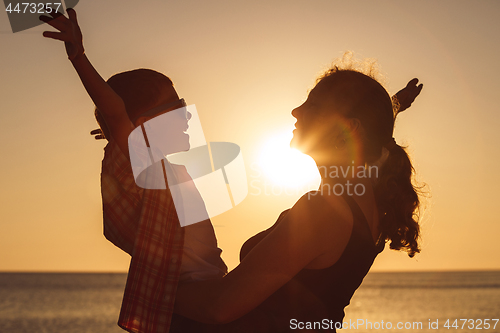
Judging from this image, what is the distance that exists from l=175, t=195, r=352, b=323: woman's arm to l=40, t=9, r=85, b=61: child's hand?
1059 mm

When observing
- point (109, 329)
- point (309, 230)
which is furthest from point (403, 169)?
point (109, 329)

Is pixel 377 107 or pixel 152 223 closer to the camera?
pixel 152 223

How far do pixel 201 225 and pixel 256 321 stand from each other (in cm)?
62

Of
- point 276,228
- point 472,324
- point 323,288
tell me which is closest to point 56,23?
point 276,228

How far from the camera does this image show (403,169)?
227cm

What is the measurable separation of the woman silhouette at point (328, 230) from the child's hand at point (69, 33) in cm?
106

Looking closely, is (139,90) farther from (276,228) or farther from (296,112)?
(276,228)

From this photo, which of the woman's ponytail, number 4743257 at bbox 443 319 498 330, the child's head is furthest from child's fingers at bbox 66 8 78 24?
number 4743257 at bbox 443 319 498 330

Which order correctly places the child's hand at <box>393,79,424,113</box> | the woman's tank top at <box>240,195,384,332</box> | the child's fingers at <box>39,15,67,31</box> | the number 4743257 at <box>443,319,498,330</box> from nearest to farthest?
the child's fingers at <box>39,15,67,31</box>
the woman's tank top at <box>240,195,384,332</box>
the child's hand at <box>393,79,424,113</box>
the number 4743257 at <box>443,319,498,330</box>

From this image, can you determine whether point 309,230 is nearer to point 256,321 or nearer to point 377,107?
point 256,321

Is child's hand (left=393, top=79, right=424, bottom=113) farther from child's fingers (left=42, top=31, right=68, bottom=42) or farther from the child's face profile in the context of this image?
child's fingers (left=42, top=31, right=68, bottom=42)

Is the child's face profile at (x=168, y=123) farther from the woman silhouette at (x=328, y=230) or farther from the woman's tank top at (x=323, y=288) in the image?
the woman's tank top at (x=323, y=288)

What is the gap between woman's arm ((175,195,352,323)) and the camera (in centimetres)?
142

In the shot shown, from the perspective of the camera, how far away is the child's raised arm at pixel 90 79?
4.76 feet
